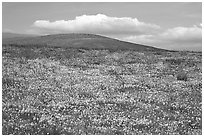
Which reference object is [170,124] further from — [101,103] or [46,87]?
[46,87]

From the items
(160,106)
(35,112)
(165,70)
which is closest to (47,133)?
(35,112)

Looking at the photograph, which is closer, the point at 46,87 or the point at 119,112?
the point at 119,112

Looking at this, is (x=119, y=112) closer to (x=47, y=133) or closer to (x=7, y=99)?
(x=47, y=133)

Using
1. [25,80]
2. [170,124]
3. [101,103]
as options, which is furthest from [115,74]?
[170,124]

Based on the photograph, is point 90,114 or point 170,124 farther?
point 90,114

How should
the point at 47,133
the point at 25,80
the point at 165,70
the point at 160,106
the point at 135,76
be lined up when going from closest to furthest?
the point at 47,133, the point at 160,106, the point at 25,80, the point at 135,76, the point at 165,70

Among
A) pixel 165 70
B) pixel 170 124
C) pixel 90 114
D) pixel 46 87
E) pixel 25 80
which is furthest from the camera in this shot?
pixel 165 70
